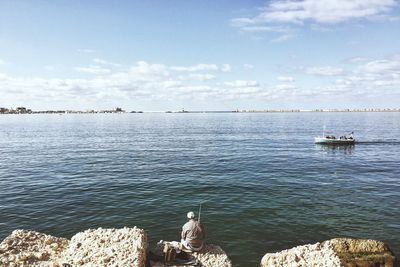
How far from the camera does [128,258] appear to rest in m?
13.2

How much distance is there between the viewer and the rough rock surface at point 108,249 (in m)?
13.2

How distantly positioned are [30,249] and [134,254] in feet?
19.4

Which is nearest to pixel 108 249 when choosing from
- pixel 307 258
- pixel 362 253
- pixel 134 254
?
pixel 134 254

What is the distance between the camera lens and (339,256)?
14180mm

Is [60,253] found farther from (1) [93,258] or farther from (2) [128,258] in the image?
(2) [128,258]

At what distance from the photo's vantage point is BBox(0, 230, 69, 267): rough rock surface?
1378 centimetres

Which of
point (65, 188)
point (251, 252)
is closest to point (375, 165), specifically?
point (251, 252)

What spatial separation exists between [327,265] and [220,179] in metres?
23.2

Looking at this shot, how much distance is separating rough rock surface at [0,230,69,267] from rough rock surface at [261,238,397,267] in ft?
32.7

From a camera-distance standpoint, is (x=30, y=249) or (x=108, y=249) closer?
(x=108, y=249)

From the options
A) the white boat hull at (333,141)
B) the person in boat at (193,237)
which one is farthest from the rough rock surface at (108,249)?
the white boat hull at (333,141)

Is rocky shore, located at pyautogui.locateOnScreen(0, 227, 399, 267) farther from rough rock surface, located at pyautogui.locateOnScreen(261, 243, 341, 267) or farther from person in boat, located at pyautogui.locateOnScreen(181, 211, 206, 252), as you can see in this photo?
person in boat, located at pyautogui.locateOnScreen(181, 211, 206, 252)

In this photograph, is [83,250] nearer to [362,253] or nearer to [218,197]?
[362,253]

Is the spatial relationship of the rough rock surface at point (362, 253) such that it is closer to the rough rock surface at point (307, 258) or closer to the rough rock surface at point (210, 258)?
the rough rock surface at point (307, 258)
